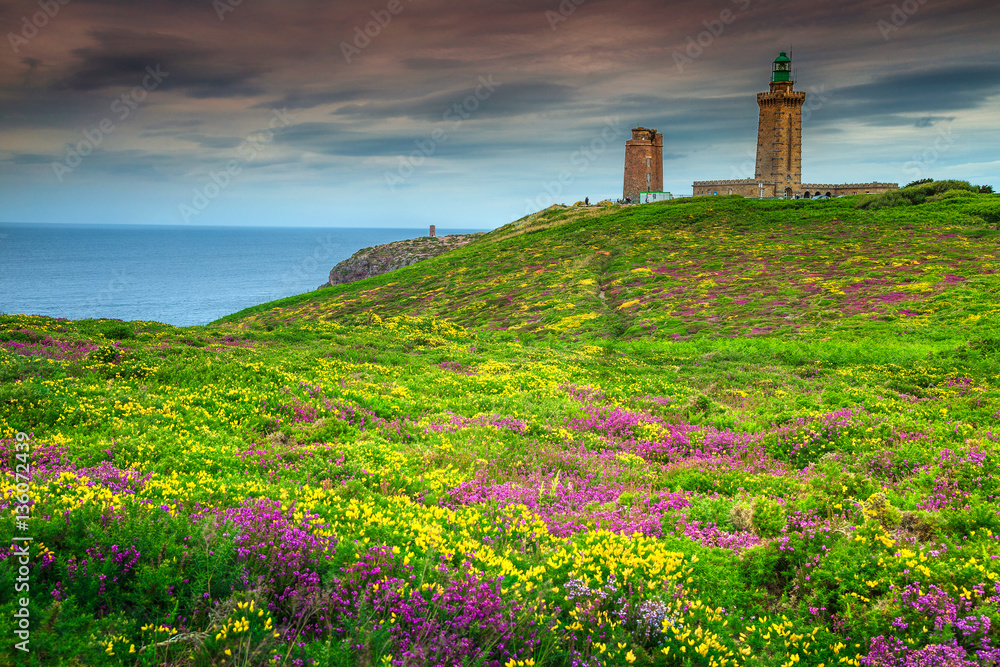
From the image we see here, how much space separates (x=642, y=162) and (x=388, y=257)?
6152 centimetres

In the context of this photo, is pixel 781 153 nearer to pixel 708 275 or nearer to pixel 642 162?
pixel 642 162

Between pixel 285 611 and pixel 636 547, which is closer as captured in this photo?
pixel 285 611

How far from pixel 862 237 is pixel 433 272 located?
47.9m

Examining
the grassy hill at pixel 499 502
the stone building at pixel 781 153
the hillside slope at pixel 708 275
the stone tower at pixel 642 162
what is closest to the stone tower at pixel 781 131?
the stone building at pixel 781 153

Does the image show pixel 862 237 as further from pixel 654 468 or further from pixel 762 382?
pixel 654 468

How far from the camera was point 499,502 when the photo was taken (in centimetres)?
939

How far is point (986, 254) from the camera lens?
41.2m

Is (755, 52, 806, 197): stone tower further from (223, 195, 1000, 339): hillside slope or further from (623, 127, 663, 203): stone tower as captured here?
(223, 195, 1000, 339): hillside slope

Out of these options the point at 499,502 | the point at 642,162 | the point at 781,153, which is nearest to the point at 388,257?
the point at 642,162

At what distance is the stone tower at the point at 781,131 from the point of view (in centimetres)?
11044

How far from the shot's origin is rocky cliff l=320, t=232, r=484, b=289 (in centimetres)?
10744

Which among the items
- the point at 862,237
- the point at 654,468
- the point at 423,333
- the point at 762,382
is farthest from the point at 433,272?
the point at 654,468

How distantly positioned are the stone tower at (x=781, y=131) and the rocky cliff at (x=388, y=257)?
65.5 m

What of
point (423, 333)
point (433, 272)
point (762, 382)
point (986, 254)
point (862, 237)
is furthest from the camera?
point (433, 272)
